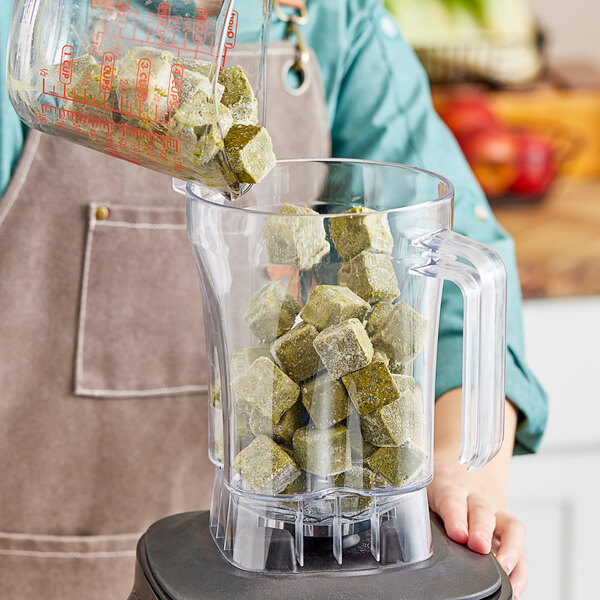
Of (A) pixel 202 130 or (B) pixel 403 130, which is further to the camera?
(B) pixel 403 130

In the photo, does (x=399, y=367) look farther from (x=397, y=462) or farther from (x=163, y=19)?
(x=163, y=19)

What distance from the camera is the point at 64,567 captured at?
84 cm

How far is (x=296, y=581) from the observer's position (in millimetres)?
454

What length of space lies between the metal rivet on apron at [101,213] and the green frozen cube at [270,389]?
15.9 inches

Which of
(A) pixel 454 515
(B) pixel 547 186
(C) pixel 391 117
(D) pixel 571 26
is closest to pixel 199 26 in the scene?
(A) pixel 454 515

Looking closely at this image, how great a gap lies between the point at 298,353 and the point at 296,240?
6cm

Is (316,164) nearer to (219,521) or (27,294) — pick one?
(219,521)

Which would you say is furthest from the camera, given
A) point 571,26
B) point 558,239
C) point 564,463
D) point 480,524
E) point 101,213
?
point 571,26

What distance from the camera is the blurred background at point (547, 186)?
4.09 ft

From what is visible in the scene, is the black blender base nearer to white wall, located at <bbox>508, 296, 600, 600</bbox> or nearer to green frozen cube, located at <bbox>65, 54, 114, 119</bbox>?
green frozen cube, located at <bbox>65, 54, 114, 119</bbox>

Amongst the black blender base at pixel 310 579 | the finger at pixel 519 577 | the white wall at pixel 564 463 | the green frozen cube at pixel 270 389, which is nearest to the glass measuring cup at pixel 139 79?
the green frozen cube at pixel 270 389

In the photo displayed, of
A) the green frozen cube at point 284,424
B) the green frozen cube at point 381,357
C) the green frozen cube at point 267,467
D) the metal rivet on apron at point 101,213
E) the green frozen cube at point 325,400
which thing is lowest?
the green frozen cube at point 267,467

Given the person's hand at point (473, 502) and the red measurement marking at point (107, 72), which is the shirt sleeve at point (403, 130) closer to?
the person's hand at point (473, 502)

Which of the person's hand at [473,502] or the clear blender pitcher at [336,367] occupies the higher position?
the clear blender pitcher at [336,367]
